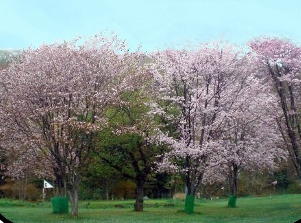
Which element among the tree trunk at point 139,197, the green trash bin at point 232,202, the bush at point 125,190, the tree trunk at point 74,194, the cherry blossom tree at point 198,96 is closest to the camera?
the tree trunk at point 74,194

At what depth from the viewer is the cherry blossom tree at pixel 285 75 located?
57.5 feet

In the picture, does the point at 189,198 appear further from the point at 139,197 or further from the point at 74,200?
the point at 74,200

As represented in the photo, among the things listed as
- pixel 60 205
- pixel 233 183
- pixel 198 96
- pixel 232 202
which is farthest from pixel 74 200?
pixel 233 183

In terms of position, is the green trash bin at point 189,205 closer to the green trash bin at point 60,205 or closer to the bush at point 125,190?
the green trash bin at point 60,205

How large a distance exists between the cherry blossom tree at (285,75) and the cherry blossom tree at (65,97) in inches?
200

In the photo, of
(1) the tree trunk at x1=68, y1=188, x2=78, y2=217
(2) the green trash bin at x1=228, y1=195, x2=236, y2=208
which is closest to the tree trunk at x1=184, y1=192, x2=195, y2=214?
(2) the green trash bin at x1=228, y1=195, x2=236, y2=208

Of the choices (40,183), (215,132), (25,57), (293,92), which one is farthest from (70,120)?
(40,183)

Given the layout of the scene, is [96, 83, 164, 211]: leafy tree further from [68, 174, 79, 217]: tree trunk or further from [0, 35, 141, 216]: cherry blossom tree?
[68, 174, 79, 217]: tree trunk

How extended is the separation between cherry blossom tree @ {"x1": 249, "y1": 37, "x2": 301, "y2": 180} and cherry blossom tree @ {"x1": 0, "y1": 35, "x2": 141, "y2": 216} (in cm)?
509

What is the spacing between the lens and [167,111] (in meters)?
20.8

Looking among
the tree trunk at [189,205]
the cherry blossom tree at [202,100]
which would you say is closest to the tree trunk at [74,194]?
the cherry blossom tree at [202,100]

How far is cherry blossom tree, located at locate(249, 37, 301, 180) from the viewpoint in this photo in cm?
1753

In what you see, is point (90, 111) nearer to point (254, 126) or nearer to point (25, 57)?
point (25, 57)

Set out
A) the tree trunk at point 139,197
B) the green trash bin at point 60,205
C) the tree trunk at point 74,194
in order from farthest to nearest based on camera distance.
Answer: the tree trunk at point 139,197 < the green trash bin at point 60,205 < the tree trunk at point 74,194
